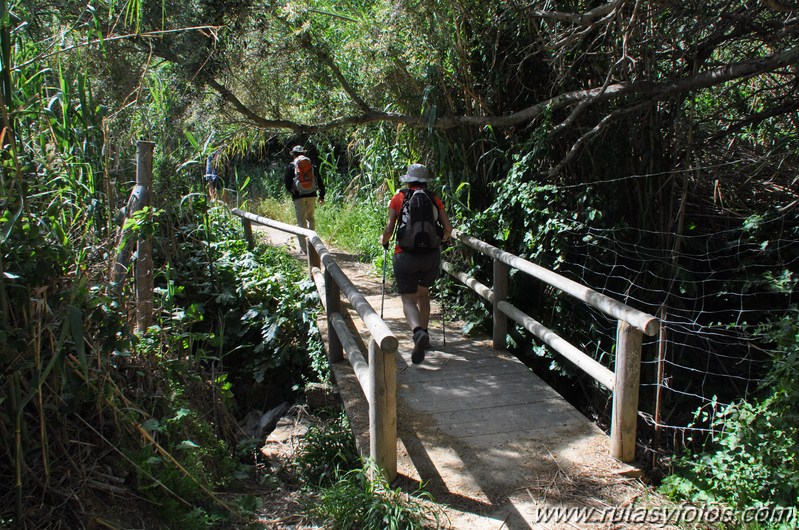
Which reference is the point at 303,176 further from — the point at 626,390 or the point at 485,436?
the point at 626,390

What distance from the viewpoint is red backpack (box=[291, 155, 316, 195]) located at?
9992 millimetres

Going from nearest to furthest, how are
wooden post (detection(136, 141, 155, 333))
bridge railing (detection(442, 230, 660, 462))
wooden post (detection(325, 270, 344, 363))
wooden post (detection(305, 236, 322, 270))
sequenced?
bridge railing (detection(442, 230, 660, 462))
wooden post (detection(136, 141, 155, 333))
wooden post (detection(325, 270, 344, 363))
wooden post (detection(305, 236, 322, 270))

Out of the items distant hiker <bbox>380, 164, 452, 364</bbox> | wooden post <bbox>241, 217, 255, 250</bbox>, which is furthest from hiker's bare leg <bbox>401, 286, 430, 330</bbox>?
wooden post <bbox>241, 217, 255, 250</bbox>

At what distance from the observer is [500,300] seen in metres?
5.53

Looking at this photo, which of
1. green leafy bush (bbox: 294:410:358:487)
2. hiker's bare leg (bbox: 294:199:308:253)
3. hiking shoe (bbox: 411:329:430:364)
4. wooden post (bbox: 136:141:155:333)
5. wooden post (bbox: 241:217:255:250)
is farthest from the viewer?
hiker's bare leg (bbox: 294:199:308:253)

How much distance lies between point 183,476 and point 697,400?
435cm

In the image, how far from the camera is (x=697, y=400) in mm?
5699

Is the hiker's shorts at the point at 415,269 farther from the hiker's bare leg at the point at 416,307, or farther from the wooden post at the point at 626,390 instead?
the wooden post at the point at 626,390

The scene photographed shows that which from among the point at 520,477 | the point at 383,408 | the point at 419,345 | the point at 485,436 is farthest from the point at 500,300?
the point at 383,408

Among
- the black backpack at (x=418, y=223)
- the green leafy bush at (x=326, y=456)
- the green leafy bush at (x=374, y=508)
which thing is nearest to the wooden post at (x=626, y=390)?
the green leafy bush at (x=374, y=508)

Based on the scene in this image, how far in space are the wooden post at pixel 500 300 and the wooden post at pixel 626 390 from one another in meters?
1.86

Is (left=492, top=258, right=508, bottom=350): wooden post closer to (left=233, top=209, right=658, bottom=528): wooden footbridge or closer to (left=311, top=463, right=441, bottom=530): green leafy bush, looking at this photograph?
(left=233, top=209, right=658, bottom=528): wooden footbridge

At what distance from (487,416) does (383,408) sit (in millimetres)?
1182

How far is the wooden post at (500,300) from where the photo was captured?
551 centimetres
